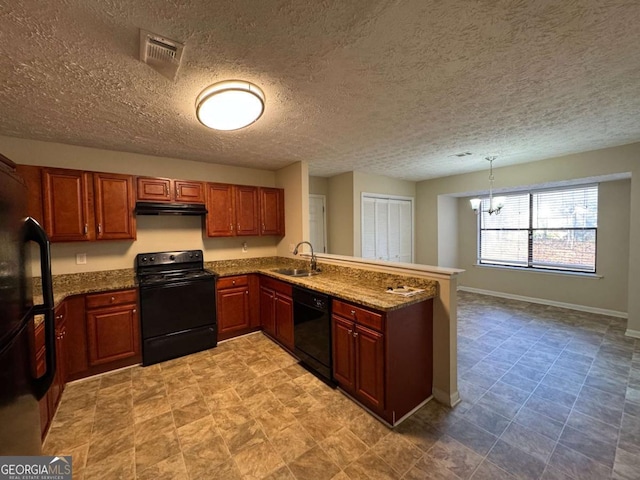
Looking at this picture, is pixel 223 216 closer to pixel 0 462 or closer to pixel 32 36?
pixel 32 36

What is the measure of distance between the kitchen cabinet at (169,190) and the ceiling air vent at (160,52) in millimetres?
1967

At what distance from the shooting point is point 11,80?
5.66ft

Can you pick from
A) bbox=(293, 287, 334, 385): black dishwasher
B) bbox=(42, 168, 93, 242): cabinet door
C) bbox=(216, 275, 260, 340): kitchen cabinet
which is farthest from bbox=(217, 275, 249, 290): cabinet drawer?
bbox=(42, 168, 93, 242): cabinet door

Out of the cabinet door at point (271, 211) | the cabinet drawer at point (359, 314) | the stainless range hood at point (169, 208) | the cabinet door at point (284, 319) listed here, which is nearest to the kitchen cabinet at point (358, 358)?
the cabinet drawer at point (359, 314)

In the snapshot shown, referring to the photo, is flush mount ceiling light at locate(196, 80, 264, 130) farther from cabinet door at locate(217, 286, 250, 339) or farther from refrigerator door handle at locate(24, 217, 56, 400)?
cabinet door at locate(217, 286, 250, 339)

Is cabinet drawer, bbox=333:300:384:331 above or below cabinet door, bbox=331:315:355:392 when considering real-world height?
above

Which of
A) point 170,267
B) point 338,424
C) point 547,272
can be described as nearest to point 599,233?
point 547,272

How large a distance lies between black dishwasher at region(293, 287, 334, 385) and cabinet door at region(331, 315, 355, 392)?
0.27ft

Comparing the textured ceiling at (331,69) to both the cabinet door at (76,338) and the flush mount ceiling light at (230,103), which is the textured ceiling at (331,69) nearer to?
the flush mount ceiling light at (230,103)

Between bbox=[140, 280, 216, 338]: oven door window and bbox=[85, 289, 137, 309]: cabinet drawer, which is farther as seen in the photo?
bbox=[140, 280, 216, 338]: oven door window

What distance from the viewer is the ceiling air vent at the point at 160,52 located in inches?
54.5

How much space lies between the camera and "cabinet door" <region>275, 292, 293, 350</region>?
3129mm

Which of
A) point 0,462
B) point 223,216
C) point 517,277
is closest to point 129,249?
point 223,216

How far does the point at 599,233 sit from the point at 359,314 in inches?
190
